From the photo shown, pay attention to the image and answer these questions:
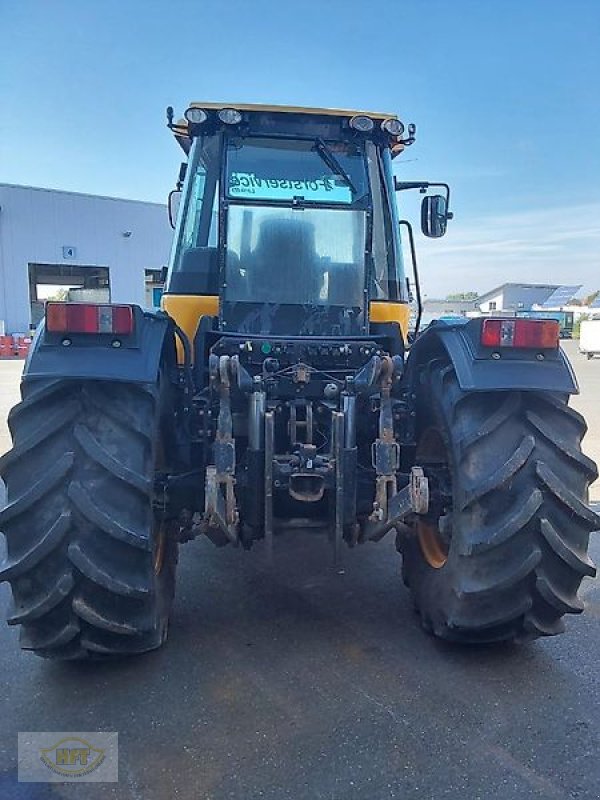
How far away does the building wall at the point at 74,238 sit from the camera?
26812 mm

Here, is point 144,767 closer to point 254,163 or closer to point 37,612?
point 37,612

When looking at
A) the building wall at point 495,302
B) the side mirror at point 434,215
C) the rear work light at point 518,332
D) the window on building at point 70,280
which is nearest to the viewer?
the rear work light at point 518,332

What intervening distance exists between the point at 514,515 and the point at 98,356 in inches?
75.1

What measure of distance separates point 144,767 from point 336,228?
279cm

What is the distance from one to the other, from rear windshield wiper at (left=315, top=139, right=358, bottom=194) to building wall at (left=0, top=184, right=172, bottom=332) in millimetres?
24893

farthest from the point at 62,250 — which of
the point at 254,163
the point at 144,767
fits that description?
the point at 144,767

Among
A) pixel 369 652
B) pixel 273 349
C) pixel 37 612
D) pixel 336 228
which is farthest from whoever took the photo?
pixel 336 228

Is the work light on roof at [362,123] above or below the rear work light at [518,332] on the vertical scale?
above

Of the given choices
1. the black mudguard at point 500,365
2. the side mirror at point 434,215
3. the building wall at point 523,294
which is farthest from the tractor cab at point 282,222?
the building wall at point 523,294

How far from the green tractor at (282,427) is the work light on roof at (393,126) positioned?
11 millimetres

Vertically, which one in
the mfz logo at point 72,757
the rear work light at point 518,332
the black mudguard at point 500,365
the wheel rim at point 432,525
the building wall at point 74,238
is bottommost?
the mfz logo at point 72,757

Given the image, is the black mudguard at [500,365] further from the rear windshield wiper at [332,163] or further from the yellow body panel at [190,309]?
the yellow body panel at [190,309]

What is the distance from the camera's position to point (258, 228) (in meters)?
3.76

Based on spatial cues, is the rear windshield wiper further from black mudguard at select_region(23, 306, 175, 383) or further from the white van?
the white van
